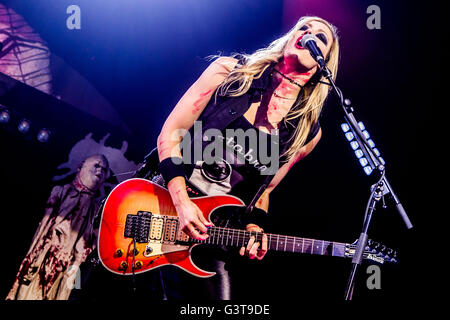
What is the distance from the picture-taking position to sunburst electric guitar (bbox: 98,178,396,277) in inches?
89.0

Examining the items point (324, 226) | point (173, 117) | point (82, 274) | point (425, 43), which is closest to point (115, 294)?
point (82, 274)

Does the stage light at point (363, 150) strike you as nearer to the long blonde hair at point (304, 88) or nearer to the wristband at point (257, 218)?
the long blonde hair at point (304, 88)

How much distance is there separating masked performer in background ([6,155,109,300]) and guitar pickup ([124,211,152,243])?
36.5 inches

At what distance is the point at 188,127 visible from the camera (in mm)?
2566

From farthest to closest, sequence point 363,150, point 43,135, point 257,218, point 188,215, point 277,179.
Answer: point 43,135 < point 277,179 < point 257,218 < point 188,215 < point 363,150

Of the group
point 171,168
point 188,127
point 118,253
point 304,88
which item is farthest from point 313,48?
point 118,253

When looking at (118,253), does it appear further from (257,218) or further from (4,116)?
(4,116)

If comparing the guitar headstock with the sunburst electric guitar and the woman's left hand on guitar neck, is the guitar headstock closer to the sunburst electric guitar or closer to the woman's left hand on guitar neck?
the sunburst electric guitar

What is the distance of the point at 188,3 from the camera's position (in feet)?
10.3

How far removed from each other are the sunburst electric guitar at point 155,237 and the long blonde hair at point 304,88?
0.73 m

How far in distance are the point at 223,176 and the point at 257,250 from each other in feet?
1.92

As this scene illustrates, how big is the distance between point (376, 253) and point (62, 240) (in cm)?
254

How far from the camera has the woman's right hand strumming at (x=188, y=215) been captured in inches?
84.0

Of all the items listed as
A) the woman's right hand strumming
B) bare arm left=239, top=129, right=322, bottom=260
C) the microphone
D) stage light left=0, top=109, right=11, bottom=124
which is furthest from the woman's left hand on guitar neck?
stage light left=0, top=109, right=11, bottom=124
